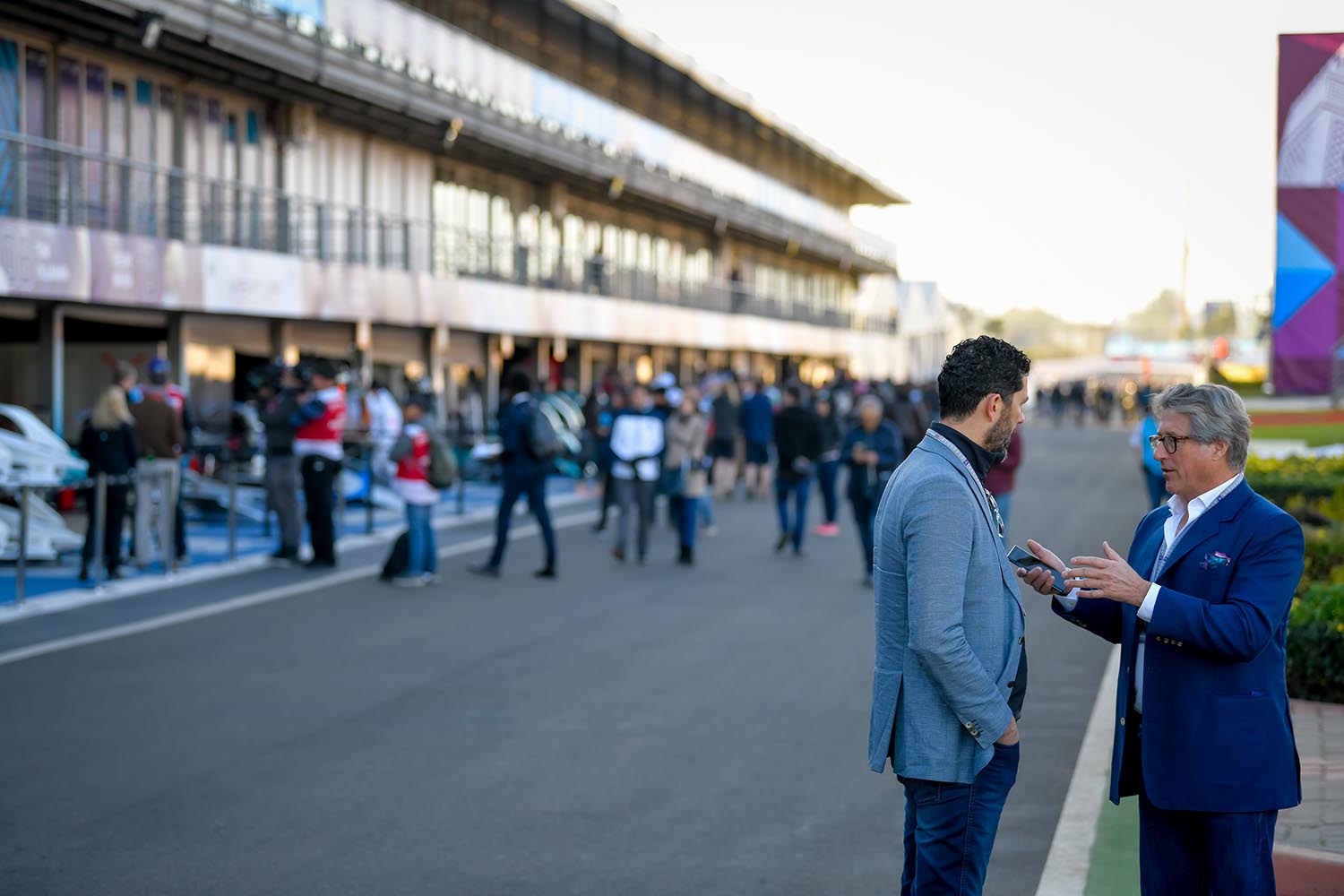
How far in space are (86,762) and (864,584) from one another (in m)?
8.13

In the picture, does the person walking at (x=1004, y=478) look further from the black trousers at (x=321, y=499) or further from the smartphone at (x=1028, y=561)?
the smartphone at (x=1028, y=561)

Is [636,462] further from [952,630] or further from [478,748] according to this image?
[952,630]

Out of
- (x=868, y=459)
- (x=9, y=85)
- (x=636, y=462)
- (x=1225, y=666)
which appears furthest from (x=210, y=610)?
(x=9, y=85)

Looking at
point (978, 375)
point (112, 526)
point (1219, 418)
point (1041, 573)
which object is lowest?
point (112, 526)

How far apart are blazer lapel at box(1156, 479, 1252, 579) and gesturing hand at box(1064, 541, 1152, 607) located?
0.72ft

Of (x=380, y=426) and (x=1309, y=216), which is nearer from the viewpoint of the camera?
(x=1309, y=216)

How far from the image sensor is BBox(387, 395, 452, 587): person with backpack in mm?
13242

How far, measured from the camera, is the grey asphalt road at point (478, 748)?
225 inches

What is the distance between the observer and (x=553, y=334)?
113 ft

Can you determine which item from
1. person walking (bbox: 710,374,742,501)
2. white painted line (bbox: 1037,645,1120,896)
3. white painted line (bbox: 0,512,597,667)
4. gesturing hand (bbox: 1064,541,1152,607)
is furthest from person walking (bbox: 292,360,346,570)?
gesturing hand (bbox: 1064,541,1152,607)

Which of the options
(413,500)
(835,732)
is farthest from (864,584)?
(835,732)

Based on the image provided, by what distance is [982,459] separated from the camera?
155 inches

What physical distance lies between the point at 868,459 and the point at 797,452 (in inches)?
81.8

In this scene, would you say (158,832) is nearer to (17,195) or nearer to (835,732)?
(835,732)
